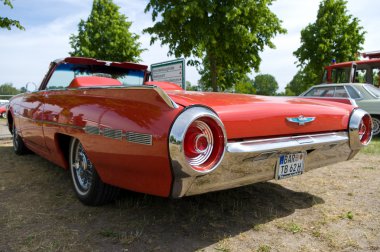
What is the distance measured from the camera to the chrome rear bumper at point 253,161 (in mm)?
1954

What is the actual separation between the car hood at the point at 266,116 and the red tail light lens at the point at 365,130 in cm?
34

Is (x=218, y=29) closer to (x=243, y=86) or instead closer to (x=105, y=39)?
(x=105, y=39)

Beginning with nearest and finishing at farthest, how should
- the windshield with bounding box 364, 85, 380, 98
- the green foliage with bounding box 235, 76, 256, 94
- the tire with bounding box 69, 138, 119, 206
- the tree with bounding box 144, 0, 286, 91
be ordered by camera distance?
the tire with bounding box 69, 138, 119, 206 < the windshield with bounding box 364, 85, 380, 98 < the tree with bounding box 144, 0, 286, 91 < the green foliage with bounding box 235, 76, 256, 94

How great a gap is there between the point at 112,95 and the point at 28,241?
1.10 m

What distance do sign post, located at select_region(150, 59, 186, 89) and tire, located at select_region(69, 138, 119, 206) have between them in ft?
12.5

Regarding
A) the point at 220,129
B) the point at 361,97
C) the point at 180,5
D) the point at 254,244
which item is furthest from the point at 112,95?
the point at 180,5

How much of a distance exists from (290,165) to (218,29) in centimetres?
846

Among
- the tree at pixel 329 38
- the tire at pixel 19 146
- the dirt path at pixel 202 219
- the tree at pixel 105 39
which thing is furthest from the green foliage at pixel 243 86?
the dirt path at pixel 202 219

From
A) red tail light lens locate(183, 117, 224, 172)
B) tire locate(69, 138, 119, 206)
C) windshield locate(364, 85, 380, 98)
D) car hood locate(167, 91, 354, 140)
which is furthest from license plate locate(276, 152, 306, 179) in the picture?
windshield locate(364, 85, 380, 98)

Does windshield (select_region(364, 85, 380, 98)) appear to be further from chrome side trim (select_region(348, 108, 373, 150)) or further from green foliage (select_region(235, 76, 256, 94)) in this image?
green foliage (select_region(235, 76, 256, 94))

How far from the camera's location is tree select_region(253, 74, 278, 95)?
85062mm

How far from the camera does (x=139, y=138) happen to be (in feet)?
6.49

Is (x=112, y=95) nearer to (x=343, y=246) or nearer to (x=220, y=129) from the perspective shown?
(x=220, y=129)

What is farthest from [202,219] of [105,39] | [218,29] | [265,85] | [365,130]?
[265,85]
